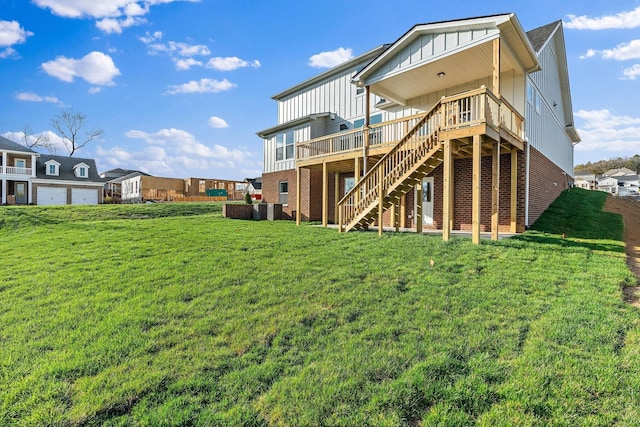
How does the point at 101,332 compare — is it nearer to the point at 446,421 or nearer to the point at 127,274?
the point at 127,274

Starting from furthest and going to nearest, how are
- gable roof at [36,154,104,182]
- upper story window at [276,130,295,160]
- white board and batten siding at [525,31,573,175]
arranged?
gable roof at [36,154,104,182], upper story window at [276,130,295,160], white board and batten siding at [525,31,573,175]

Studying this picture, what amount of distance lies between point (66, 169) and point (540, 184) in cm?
3882

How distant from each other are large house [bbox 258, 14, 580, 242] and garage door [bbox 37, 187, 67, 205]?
2676 cm

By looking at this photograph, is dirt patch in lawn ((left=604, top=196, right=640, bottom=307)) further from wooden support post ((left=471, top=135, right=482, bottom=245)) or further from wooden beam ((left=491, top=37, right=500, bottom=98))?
wooden beam ((left=491, top=37, right=500, bottom=98))

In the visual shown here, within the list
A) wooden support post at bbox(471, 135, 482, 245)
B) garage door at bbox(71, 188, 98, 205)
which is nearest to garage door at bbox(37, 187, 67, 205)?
garage door at bbox(71, 188, 98, 205)

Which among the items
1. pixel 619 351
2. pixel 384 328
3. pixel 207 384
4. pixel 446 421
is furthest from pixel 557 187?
pixel 207 384

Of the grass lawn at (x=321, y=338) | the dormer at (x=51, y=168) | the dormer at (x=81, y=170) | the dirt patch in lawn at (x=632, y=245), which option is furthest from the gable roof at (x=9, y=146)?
the dirt patch in lawn at (x=632, y=245)

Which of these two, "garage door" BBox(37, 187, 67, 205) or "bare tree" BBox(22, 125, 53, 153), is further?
"bare tree" BBox(22, 125, 53, 153)

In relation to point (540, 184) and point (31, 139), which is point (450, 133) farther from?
point (31, 139)

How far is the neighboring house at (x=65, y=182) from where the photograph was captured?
29688 mm

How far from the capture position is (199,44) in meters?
13.0

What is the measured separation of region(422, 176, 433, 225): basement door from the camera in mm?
12383

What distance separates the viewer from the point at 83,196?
3111 centimetres

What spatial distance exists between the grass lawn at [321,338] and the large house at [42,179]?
28489 millimetres
